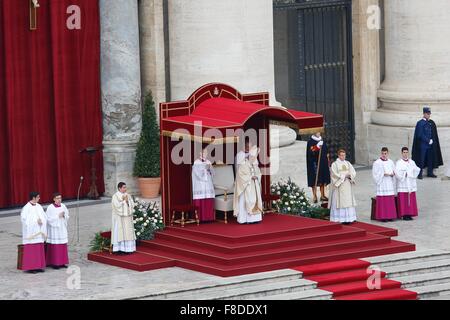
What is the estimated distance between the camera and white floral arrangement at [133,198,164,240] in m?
28.4

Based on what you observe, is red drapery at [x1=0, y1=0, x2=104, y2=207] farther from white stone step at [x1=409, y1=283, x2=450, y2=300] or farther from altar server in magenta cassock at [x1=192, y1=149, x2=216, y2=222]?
white stone step at [x1=409, y1=283, x2=450, y2=300]

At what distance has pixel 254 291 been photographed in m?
26.0

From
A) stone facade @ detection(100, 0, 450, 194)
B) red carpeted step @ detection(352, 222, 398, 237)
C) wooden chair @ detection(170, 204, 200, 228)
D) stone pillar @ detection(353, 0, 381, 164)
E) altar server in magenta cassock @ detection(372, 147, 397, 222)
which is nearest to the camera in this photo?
wooden chair @ detection(170, 204, 200, 228)

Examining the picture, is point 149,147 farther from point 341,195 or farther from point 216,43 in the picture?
point 341,195

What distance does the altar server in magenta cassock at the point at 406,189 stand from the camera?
102ft

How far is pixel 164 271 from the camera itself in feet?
88.8

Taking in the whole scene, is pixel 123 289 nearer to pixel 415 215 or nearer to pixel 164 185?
pixel 164 185

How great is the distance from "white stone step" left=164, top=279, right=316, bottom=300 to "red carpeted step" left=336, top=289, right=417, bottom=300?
0.67 meters

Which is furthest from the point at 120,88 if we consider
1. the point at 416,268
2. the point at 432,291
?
the point at 432,291

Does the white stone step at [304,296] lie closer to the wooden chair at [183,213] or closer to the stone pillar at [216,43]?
the wooden chair at [183,213]

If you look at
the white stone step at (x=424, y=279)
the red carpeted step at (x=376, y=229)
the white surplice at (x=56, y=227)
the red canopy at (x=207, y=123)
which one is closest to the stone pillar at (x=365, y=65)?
the red carpeted step at (x=376, y=229)

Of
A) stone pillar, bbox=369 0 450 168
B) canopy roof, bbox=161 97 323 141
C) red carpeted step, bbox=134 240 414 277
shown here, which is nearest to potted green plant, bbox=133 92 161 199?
canopy roof, bbox=161 97 323 141

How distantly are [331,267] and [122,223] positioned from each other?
3.63m

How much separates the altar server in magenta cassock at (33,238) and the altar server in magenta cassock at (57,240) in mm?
218
